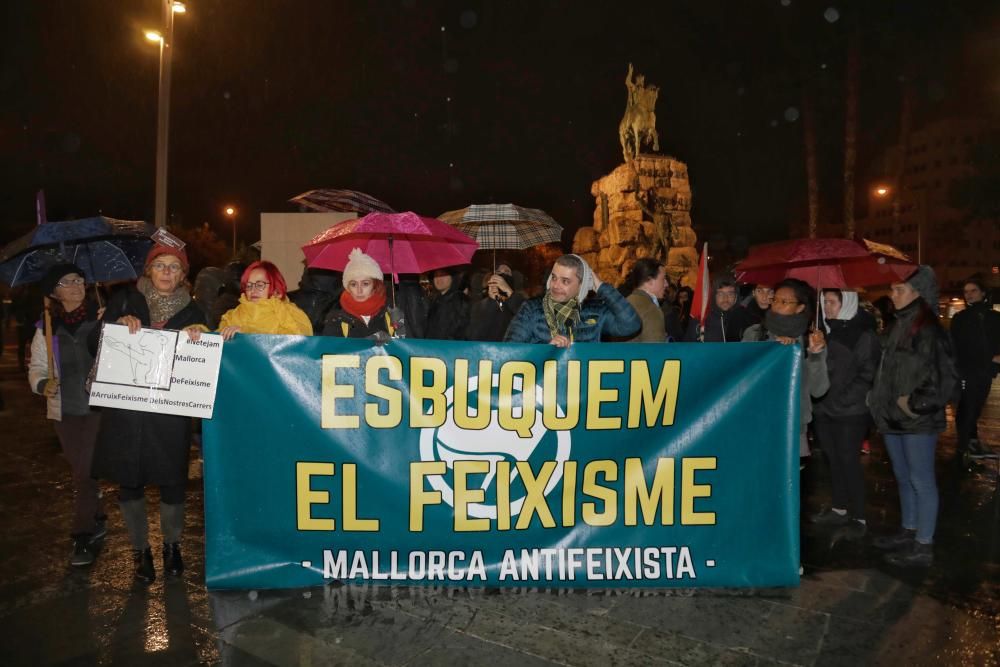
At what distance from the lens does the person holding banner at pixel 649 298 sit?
17.5ft

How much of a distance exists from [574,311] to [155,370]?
2413 millimetres

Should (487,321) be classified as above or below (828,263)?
below

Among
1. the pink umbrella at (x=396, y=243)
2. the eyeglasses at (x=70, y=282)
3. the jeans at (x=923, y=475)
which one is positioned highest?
the pink umbrella at (x=396, y=243)

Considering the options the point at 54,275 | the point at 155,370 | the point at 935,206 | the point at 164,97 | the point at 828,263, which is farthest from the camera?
the point at 935,206

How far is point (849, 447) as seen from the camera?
17.1 ft

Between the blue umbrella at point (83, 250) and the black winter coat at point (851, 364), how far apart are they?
16.3 feet

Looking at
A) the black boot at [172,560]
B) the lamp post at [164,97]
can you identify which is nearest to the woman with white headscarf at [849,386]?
the black boot at [172,560]

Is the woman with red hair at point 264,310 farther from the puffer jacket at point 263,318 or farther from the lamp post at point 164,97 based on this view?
the lamp post at point 164,97

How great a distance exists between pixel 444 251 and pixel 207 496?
278cm

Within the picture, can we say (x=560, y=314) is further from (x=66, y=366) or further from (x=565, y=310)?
(x=66, y=366)

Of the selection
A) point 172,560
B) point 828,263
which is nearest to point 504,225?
point 828,263

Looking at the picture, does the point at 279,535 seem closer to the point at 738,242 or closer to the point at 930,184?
the point at 738,242

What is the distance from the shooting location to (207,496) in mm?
3855

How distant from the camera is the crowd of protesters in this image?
4.08m
